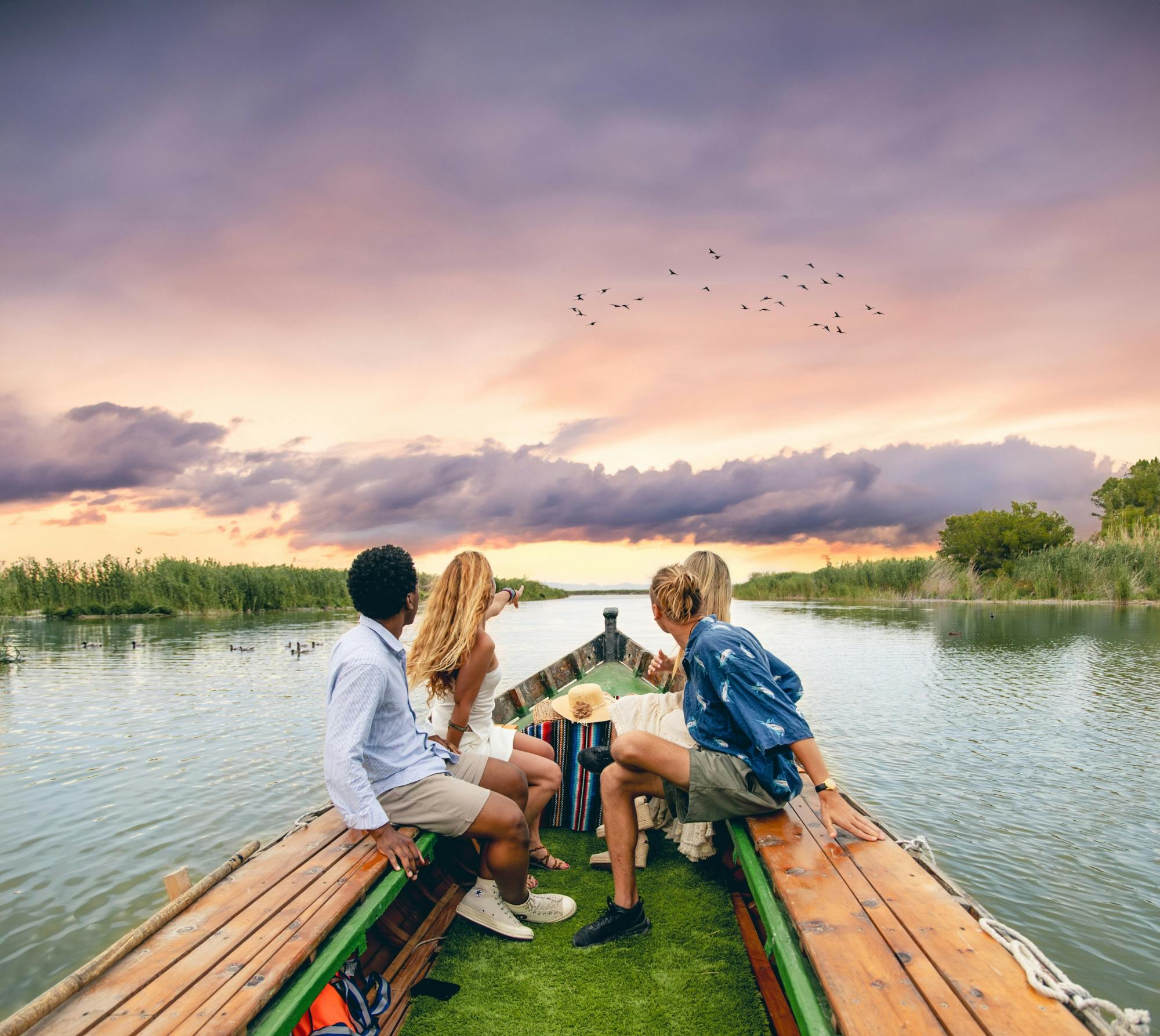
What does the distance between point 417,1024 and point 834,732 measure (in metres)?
8.50

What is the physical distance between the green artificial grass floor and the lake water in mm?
2471

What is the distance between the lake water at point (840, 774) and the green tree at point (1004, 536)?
32.9 metres

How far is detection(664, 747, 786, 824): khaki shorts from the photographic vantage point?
300 centimetres

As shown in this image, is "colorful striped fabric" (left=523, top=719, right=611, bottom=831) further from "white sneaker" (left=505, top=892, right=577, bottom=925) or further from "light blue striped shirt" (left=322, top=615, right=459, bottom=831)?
"light blue striped shirt" (left=322, top=615, right=459, bottom=831)

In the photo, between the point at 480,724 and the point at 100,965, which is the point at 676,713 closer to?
the point at 480,724

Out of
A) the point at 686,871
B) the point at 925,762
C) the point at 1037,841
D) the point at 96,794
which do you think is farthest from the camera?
the point at 925,762

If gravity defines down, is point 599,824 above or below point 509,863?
below

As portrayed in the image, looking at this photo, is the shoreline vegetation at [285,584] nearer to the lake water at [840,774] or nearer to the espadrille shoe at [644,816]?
the lake water at [840,774]

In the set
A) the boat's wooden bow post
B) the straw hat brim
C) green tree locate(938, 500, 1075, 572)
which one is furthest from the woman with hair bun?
green tree locate(938, 500, 1075, 572)

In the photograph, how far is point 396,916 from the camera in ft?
10.4

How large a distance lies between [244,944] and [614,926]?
170 centimetres

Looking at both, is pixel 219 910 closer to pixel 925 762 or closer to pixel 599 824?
pixel 599 824

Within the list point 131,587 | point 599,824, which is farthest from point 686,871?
point 131,587

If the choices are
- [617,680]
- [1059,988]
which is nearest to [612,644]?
[617,680]
